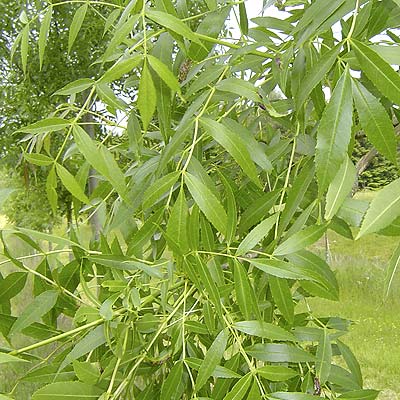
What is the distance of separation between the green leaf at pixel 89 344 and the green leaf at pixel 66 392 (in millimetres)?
30

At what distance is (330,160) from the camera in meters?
0.23

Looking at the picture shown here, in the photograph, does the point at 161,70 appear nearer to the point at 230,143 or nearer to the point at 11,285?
the point at 230,143

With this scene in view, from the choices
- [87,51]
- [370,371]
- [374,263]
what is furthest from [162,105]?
[374,263]

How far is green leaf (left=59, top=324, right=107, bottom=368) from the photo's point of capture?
365 millimetres

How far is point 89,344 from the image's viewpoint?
14.4 inches

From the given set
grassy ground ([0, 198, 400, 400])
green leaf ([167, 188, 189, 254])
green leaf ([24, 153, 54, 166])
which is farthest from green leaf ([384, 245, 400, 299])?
grassy ground ([0, 198, 400, 400])

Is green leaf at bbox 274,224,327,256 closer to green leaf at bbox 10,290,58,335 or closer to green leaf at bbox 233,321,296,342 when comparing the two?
green leaf at bbox 233,321,296,342

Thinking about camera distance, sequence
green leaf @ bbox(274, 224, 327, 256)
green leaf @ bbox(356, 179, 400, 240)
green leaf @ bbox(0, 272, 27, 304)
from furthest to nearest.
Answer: green leaf @ bbox(0, 272, 27, 304) < green leaf @ bbox(274, 224, 327, 256) < green leaf @ bbox(356, 179, 400, 240)

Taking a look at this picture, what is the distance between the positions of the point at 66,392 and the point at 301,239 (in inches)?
6.2

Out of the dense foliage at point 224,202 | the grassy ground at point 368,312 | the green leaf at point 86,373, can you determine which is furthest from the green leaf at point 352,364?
the grassy ground at point 368,312

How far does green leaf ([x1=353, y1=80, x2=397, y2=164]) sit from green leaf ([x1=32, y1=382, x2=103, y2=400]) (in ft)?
0.70

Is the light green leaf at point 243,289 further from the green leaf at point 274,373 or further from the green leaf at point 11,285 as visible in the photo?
the green leaf at point 11,285

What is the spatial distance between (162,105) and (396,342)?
2.57 metres

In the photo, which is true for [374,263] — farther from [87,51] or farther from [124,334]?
[124,334]
